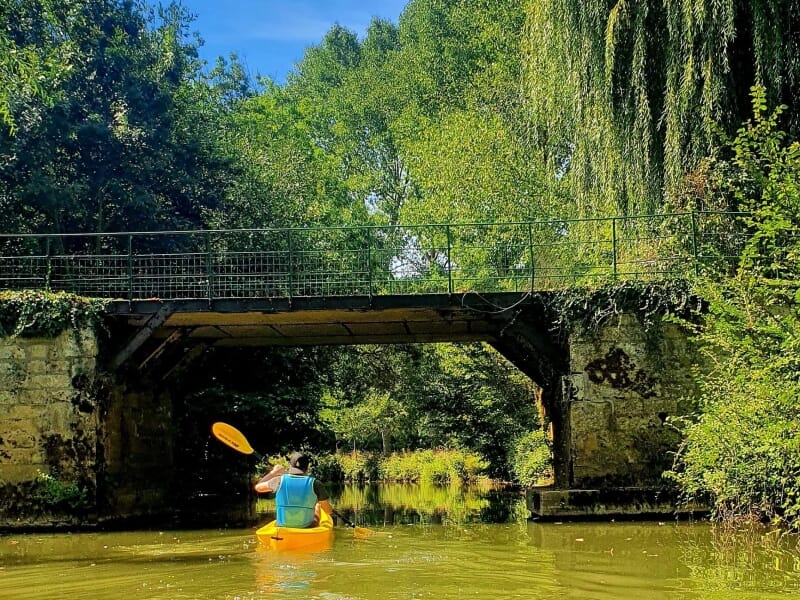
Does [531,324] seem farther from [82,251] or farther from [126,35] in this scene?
[126,35]

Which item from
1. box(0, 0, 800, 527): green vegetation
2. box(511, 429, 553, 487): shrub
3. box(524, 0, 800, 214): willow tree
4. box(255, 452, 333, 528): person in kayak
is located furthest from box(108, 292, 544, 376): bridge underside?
box(511, 429, 553, 487): shrub

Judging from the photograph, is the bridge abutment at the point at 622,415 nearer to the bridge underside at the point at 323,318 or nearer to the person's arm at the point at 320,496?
the bridge underside at the point at 323,318

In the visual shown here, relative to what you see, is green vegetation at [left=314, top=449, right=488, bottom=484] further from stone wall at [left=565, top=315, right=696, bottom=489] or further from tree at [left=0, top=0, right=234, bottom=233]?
stone wall at [left=565, top=315, right=696, bottom=489]

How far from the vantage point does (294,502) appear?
1194 centimetres

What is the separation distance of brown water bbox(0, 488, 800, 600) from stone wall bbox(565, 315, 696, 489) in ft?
3.38

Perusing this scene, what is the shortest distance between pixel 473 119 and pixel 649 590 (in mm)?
20264

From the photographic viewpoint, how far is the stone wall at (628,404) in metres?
14.6

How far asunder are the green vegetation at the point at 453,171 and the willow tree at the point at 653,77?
4 centimetres

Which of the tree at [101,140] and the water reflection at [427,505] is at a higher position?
the tree at [101,140]

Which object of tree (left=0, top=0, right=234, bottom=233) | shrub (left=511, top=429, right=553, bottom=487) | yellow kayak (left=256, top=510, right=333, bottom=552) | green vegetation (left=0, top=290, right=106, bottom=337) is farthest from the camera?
tree (left=0, top=0, right=234, bottom=233)

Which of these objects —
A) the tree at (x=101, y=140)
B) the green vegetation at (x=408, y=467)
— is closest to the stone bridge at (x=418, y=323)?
the tree at (x=101, y=140)

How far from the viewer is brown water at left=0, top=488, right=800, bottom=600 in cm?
865

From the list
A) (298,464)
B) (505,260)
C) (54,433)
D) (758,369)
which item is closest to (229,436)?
(298,464)

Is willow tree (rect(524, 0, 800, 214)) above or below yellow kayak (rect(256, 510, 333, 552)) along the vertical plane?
above
